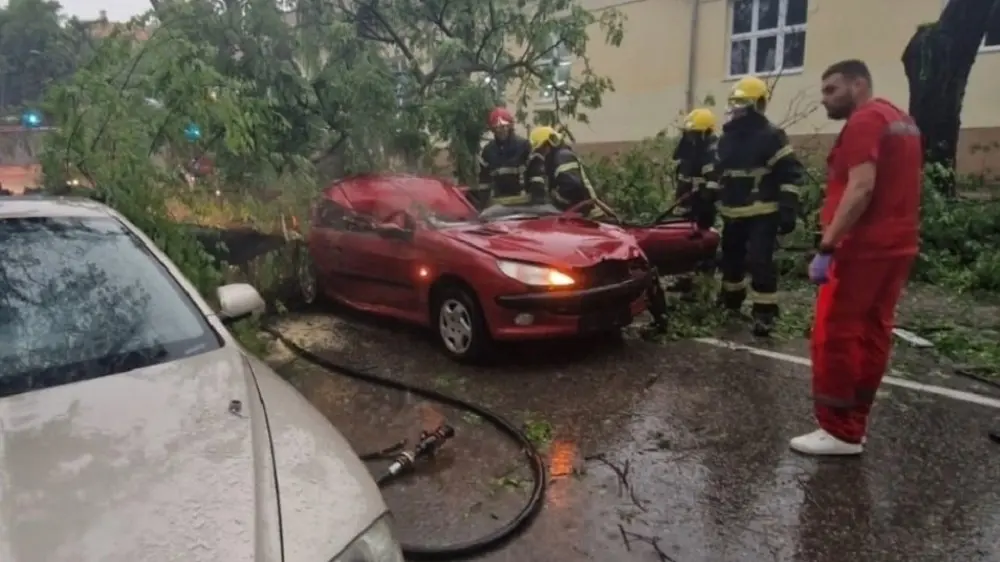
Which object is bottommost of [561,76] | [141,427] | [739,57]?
[141,427]

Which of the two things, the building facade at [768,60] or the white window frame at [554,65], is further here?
the building facade at [768,60]

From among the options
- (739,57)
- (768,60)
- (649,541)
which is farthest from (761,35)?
(649,541)

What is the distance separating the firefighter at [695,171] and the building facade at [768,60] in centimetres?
567

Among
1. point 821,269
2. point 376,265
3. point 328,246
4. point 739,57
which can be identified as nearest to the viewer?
point 821,269

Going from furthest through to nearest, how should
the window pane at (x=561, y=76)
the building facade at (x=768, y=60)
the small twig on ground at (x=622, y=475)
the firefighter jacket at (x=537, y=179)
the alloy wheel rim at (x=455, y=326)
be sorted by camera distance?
1. the building facade at (x=768, y=60)
2. the window pane at (x=561, y=76)
3. the firefighter jacket at (x=537, y=179)
4. the alloy wheel rim at (x=455, y=326)
5. the small twig on ground at (x=622, y=475)

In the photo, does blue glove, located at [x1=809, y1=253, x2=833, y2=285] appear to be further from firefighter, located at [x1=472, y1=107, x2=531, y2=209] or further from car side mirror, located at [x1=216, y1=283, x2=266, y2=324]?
firefighter, located at [x1=472, y1=107, x2=531, y2=209]

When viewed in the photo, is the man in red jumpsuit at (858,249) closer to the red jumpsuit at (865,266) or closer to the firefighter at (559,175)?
the red jumpsuit at (865,266)

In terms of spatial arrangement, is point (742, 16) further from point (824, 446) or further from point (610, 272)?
point (824, 446)

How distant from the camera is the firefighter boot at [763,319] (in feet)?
21.5

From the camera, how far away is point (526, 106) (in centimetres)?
1092

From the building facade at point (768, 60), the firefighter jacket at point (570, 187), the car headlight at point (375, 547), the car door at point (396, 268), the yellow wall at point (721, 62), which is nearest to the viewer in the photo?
the car headlight at point (375, 547)

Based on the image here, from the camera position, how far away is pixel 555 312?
5555 millimetres

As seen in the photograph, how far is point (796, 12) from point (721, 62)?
183 centimetres

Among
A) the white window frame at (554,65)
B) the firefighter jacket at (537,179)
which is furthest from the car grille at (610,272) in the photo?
the white window frame at (554,65)
